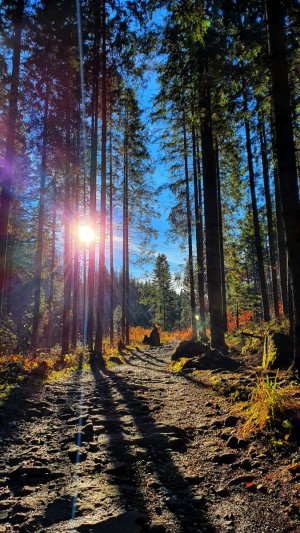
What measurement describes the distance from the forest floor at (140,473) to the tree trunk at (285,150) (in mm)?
2442

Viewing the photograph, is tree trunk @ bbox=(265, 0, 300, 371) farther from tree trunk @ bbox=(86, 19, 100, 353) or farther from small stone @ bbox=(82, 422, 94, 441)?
tree trunk @ bbox=(86, 19, 100, 353)

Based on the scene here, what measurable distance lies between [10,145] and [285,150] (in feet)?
26.8

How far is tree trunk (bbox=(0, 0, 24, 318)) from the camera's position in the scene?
10.0 meters

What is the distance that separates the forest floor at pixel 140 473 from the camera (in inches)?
104

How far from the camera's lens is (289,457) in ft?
11.2

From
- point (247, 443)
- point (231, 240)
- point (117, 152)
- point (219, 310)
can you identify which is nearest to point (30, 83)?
point (117, 152)

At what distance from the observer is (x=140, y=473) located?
11.6 ft

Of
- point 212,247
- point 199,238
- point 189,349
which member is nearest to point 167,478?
point 212,247

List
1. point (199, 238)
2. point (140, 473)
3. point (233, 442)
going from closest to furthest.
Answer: point (140, 473) → point (233, 442) → point (199, 238)

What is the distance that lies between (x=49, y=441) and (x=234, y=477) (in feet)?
8.15

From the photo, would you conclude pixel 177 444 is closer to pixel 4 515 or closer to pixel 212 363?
pixel 4 515

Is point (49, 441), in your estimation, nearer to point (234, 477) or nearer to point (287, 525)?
point (234, 477)

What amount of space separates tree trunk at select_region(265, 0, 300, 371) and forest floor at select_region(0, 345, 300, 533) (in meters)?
2.44

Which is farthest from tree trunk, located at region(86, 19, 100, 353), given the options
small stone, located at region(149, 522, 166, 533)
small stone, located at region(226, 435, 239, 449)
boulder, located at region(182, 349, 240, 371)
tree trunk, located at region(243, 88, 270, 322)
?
small stone, located at region(149, 522, 166, 533)
